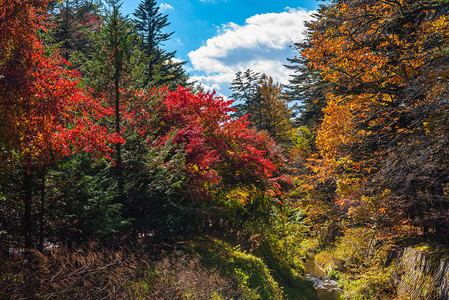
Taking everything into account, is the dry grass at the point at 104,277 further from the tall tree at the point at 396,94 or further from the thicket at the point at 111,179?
the tall tree at the point at 396,94

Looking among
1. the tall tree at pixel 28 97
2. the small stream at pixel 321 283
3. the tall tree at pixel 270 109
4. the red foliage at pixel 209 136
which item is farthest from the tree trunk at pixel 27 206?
the tall tree at pixel 270 109

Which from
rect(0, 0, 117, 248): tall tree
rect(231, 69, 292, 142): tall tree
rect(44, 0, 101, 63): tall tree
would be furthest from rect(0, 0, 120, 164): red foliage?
rect(231, 69, 292, 142): tall tree

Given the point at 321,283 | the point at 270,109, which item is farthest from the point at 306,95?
the point at 321,283

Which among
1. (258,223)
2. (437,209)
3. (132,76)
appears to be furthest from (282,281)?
(132,76)

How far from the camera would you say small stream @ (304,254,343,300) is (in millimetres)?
13231

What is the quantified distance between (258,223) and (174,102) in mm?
7016

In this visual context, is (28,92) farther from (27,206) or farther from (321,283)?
(321,283)

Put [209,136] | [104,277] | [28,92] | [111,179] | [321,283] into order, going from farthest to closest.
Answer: [321,283] → [209,136] → [111,179] → [104,277] → [28,92]

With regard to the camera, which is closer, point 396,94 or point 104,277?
point 104,277

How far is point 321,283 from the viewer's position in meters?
15.0

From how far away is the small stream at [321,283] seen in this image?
13.2 metres

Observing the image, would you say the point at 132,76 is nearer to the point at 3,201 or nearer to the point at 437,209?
the point at 3,201

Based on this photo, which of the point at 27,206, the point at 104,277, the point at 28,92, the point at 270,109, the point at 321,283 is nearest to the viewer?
the point at 28,92

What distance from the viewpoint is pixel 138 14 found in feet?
88.8
